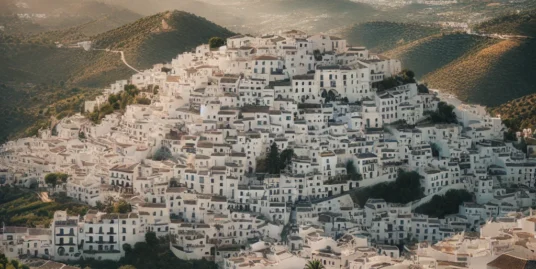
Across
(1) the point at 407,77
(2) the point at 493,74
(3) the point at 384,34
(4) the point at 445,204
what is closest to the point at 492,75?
(2) the point at 493,74

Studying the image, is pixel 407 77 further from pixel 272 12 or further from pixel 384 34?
pixel 272 12

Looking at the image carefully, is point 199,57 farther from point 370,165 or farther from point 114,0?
point 114,0

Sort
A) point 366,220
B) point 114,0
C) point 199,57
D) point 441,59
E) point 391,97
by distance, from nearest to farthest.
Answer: point 366,220
point 391,97
point 199,57
point 441,59
point 114,0

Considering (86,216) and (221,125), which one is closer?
(86,216)

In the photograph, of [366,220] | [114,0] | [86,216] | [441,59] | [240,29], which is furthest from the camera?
[114,0]

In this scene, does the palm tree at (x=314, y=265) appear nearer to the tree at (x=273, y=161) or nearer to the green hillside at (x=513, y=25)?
the tree at (x=273, y=161)

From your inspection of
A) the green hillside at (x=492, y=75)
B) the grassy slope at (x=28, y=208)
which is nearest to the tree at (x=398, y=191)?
the grassy slope at (x=28, y=208)

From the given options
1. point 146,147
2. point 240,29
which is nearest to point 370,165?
point 146,147
